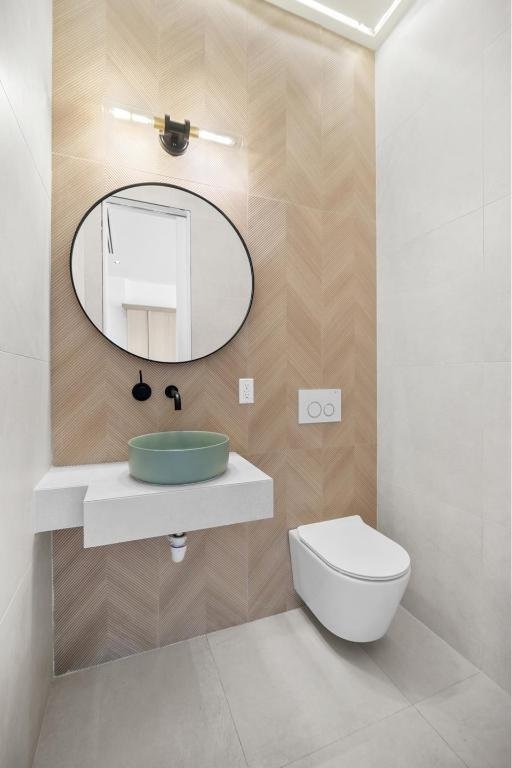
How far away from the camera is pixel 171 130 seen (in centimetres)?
128

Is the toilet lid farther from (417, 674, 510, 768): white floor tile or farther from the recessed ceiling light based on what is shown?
the recessed ceiling light

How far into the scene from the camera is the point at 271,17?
155 centimetres

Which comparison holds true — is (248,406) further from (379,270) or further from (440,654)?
(440,654)

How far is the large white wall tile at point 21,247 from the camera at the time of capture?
0.74m

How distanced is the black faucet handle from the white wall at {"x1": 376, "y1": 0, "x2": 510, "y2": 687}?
44.9 inches

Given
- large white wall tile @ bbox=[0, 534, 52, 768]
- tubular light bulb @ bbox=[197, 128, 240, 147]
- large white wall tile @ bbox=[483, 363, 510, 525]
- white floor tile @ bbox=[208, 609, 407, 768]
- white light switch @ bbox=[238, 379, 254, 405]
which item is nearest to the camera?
large white wall tile @ bbox=[0, 534, 52, 768]

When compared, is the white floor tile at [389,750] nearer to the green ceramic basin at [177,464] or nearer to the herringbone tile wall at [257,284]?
the herringbone tile wall at [257,284]

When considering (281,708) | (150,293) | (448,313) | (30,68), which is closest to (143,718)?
(281,708)

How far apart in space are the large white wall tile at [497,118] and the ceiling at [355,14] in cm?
67

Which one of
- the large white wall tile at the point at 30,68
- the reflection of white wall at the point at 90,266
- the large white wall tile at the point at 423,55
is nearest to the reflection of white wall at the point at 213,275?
the reflection of white wall at the point at 90,266

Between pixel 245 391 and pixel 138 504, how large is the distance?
0.67m

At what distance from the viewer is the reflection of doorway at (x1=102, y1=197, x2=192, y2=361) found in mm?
1302

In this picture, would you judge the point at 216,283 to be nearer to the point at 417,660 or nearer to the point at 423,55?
the point at 423,55

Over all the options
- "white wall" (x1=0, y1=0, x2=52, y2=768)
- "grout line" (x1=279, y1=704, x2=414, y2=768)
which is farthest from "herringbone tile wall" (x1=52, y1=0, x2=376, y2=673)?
"grout line" (x1=279, y1=704, x2=414, y2=768)
